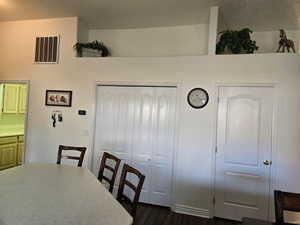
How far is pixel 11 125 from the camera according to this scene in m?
5.50

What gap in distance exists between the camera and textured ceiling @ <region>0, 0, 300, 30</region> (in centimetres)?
333

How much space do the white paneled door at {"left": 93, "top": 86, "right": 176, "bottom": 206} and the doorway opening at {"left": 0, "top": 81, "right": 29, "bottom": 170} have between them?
2011mm

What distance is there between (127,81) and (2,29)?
2.80 meters

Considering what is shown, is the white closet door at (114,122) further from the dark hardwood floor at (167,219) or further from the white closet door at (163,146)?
the dark hardwood floor at (167,219)

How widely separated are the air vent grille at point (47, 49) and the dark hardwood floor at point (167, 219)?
303 centimetres

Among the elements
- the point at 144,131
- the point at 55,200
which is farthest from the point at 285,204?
the point at 144,131

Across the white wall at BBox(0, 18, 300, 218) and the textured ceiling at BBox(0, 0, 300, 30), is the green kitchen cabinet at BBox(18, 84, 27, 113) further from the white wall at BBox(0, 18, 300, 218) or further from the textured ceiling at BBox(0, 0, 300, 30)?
the textured ceiling at BBox(0, 0, 300, 30)

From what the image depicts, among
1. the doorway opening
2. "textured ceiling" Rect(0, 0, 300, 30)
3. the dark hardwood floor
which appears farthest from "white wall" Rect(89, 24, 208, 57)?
the dark hardwood floor

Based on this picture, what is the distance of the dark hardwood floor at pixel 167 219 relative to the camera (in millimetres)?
3207

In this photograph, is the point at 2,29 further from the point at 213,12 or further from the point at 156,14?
the point at 213,12

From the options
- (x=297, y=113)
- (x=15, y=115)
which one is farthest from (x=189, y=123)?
(x=15, y=115)

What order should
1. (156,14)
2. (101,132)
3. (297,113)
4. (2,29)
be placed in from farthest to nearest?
(2,29) < (101,132) < (156,14) < (297,113)

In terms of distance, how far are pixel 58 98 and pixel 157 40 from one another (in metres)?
2.08

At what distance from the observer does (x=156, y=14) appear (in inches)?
147
